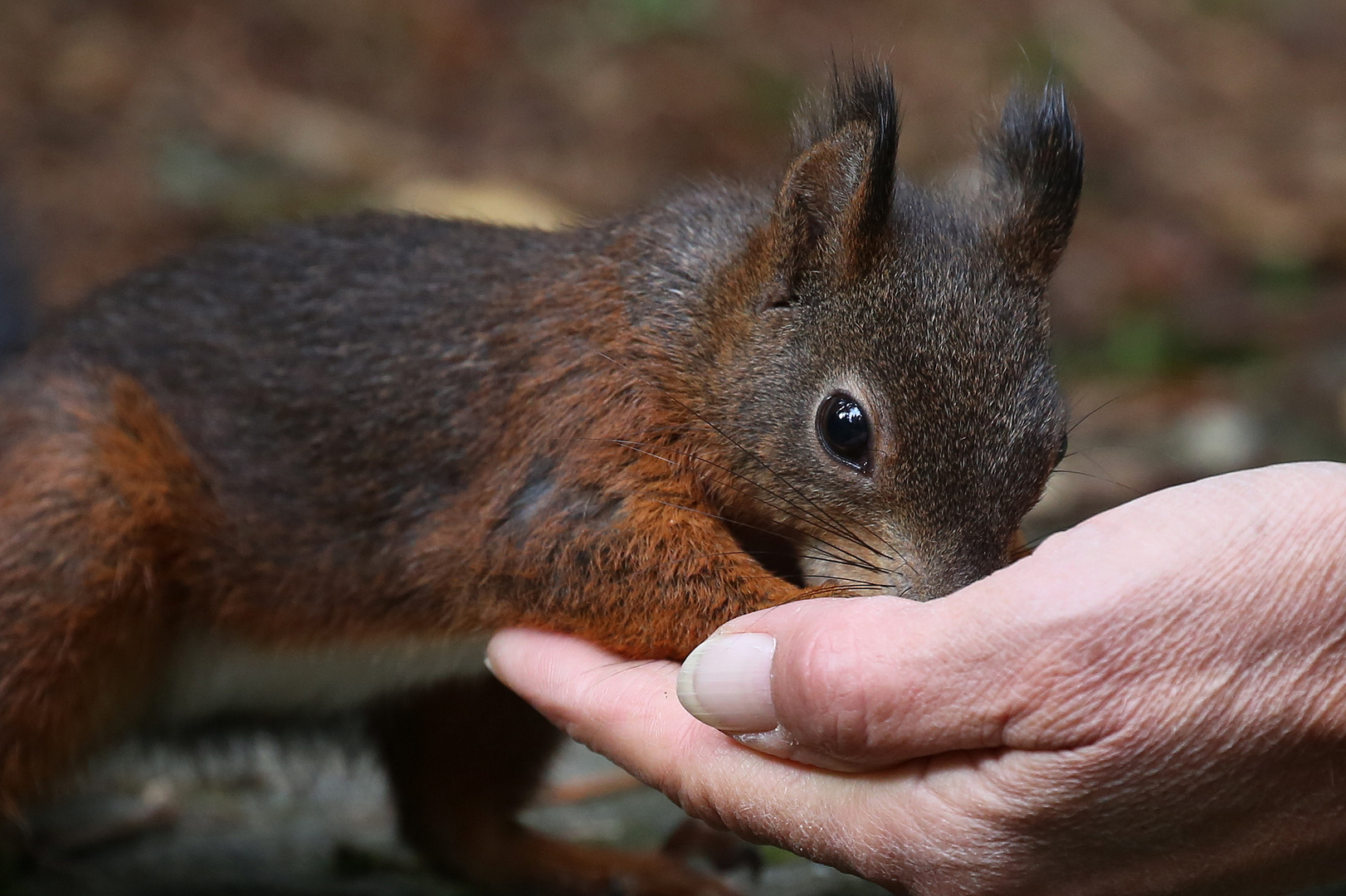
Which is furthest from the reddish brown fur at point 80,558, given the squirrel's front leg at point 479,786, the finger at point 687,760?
the finger at point 687,760

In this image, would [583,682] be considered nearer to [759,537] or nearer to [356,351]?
[759,537]

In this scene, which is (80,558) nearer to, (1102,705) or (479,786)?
(479,786)

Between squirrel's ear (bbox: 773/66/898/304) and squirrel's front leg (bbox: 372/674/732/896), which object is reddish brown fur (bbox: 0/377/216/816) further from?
squirrel's ear (bbox: 773/66/898/304)

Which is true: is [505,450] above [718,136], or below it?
below

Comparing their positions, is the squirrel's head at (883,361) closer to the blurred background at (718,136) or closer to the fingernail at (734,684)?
the fingernail at (734,684)

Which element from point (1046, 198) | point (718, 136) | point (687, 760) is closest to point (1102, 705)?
point (687, 760)

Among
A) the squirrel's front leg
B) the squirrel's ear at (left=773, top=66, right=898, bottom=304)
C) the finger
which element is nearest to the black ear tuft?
the squirrel's ear at (left=773, top=66, right=898, bottom=304)

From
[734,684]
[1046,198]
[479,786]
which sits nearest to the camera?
[734,684]
